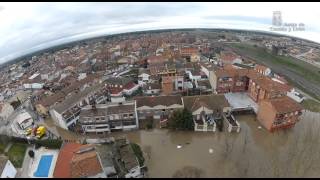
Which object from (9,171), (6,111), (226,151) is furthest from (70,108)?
(226,151)

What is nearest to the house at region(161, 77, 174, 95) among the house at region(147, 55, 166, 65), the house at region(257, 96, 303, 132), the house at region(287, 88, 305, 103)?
the house at region(257, 96, 303, 132)

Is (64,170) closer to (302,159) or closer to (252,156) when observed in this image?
(252,156)

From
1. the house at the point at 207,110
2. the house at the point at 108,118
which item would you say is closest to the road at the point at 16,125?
the house at the point at 108,118

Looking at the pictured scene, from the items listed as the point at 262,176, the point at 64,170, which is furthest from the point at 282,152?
the point at 64,170

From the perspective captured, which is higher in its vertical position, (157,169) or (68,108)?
(68,108)

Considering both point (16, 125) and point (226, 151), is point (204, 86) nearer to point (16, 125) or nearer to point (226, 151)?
point (226, 151)

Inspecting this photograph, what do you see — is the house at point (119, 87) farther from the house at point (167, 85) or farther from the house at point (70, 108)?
the house at point (167, 85)
